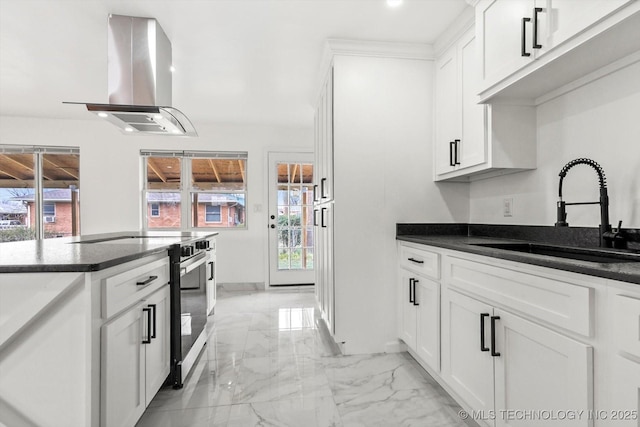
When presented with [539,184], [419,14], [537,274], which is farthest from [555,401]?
[419,14]

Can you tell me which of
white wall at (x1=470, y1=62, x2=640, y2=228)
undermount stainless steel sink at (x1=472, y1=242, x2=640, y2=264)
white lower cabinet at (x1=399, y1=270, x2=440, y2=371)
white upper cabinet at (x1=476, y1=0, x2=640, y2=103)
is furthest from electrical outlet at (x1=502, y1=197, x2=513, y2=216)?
white lower cabinet at (x1=399, y1=270, x2=440, y2=371)

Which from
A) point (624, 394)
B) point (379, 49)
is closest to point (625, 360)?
point (624, 394)

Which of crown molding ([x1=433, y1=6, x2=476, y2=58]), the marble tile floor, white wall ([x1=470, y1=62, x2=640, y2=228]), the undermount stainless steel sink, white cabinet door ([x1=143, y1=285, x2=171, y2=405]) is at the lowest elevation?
the marble tile floor

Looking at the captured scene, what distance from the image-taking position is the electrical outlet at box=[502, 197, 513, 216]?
2.13 m

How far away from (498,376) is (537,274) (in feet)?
1.64

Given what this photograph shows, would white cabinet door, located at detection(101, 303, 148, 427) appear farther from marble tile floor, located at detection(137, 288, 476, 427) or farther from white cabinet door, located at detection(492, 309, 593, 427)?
white cabinet door, located at detection(492, 309, 593, 427)

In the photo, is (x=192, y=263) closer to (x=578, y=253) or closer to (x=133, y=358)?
(x=133, y=358)

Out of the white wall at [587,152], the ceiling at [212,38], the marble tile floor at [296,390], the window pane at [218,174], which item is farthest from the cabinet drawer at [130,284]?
the window pane at [218,174]

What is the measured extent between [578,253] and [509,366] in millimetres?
691

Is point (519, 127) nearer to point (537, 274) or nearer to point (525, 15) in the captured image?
point (525, 15)

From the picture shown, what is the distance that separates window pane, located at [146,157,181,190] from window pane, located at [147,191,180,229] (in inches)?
4.5

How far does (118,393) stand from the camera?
1.25m

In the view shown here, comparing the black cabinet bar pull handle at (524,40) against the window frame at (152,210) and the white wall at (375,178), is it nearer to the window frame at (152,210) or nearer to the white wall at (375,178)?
the white wall at (375,178)

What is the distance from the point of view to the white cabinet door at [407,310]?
85.7 inches
